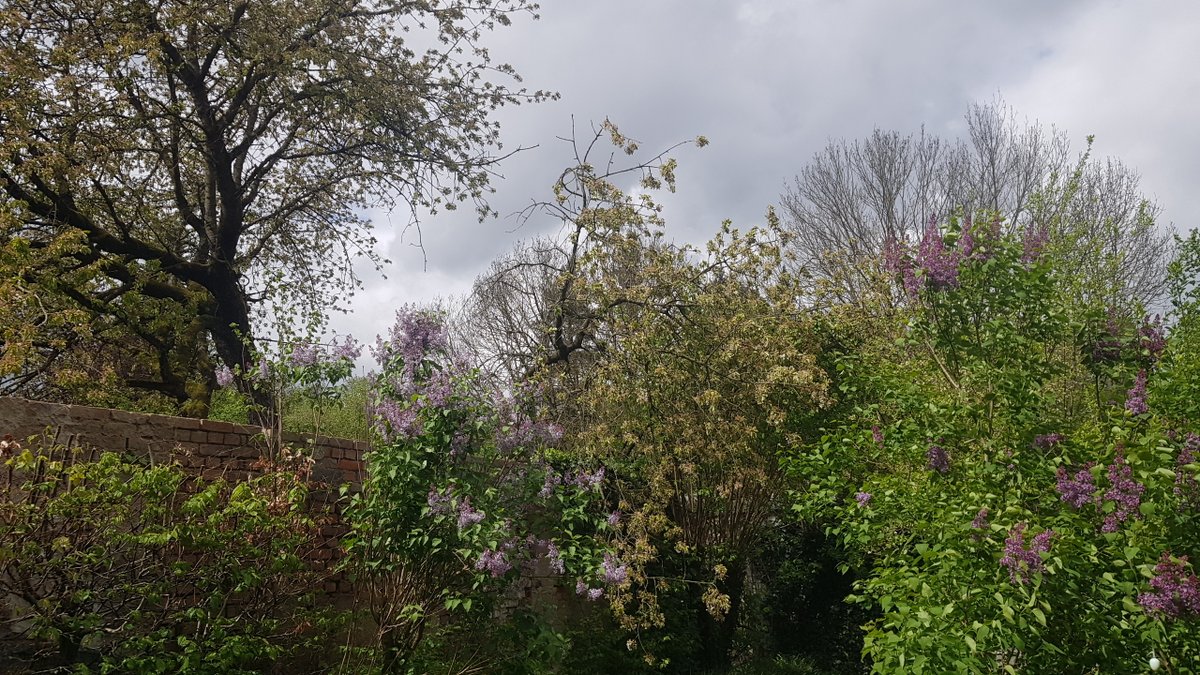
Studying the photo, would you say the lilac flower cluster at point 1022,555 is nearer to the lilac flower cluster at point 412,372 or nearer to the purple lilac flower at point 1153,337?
the purple lilac flower at point 1153,337

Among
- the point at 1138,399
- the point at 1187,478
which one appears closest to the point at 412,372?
the point at 1138,399

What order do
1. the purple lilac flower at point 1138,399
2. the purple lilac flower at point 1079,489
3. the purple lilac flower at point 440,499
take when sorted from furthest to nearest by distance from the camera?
the purple lilac flower at point 440,499, the purple lilac flower at point 1138,399, the purple lilac flower at point 1079,489

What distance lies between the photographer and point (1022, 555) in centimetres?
344

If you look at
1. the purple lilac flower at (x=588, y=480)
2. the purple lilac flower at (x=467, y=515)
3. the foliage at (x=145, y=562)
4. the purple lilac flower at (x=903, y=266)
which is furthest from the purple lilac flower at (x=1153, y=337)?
the foliage at (x=145, y=562)

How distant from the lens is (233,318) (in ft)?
34.9

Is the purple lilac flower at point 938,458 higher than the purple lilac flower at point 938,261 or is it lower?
lower

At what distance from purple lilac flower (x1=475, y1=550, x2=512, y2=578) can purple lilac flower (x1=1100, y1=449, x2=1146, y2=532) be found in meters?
3.27

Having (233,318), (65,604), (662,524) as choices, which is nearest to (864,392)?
(662,524)

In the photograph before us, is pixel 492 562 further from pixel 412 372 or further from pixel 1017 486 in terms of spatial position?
pixel 1017 486

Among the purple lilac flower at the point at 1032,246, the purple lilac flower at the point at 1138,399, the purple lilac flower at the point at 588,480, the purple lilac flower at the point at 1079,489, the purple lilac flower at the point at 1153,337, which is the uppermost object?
the purple lilac flower at the point at 1032,246

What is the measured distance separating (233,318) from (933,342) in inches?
353

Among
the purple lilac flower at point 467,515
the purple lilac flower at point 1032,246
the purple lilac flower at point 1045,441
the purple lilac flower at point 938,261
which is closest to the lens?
the purple lilac flower at point 1045,441

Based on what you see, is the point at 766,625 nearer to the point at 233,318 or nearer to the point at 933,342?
the point at 933,342

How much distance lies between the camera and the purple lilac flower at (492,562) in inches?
197
